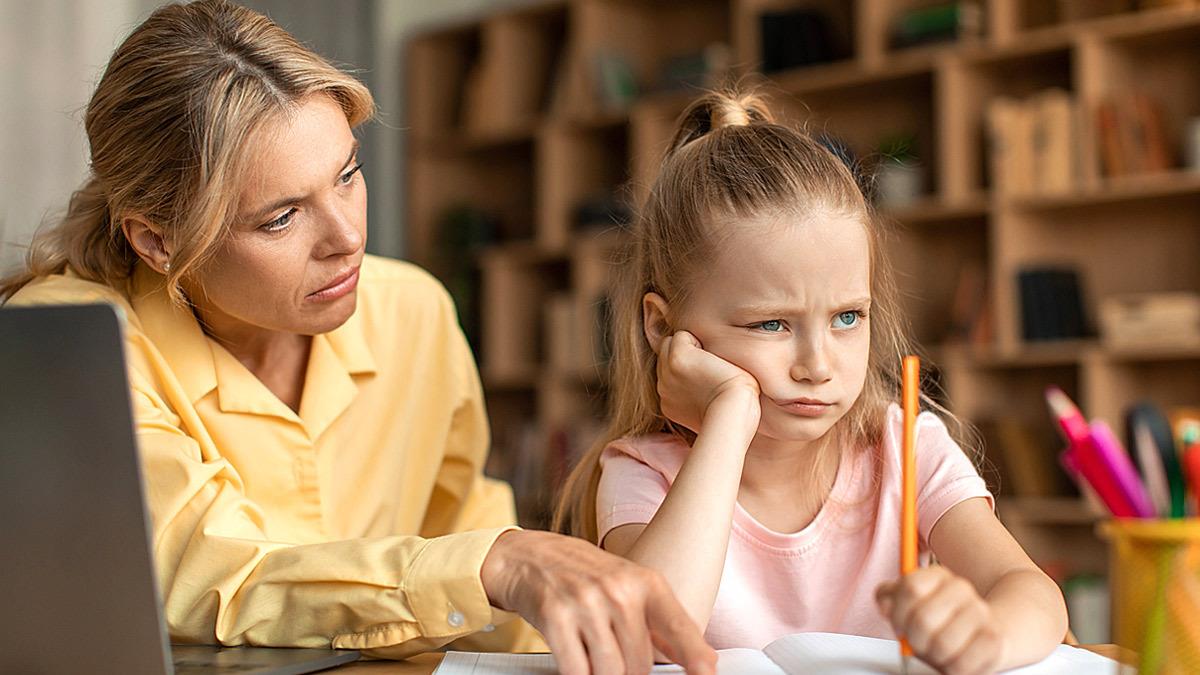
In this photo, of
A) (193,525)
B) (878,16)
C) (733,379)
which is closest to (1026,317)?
(878,16)

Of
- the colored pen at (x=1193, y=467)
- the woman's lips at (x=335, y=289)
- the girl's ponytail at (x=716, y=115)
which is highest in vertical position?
the girl's ponytail at (x=716, y=115)

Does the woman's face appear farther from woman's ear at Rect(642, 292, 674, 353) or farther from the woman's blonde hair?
woman's ear at Rect(642, 292, 674, 353)

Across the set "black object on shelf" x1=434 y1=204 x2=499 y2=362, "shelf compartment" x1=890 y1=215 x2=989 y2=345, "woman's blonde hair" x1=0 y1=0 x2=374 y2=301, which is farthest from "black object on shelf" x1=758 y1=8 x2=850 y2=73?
"woman's blonde hair" x1=0 y1=0 x2=374 y2=301

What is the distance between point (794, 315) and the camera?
1066 millimetres

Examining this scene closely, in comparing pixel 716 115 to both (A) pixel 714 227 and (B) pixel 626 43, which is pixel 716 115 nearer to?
(A) pixel 714 227

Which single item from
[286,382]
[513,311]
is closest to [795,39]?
[513,311]

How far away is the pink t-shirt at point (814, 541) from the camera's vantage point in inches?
45.8

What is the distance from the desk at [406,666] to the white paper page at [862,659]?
0.14ft

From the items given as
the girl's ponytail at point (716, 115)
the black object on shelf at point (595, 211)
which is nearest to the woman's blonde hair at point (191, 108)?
the girl's ponytail at point (716, 115)

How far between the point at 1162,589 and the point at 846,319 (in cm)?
50

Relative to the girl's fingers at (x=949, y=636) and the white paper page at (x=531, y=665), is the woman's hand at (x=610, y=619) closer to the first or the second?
the white paper page at (x=531, y=665)

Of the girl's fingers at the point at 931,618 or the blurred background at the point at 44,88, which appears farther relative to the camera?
the blurred background at the point at 44,88

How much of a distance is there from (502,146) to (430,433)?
347 cm

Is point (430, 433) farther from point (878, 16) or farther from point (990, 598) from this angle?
point (878, 16)
